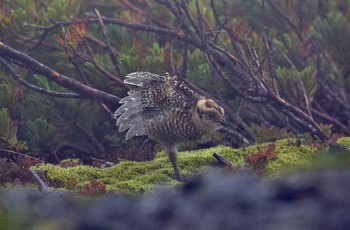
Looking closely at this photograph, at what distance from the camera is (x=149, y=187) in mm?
4809

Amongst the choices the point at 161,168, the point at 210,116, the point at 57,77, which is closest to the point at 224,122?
the point at 210,116

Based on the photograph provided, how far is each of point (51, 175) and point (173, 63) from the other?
1.94m

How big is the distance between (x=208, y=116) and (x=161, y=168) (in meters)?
0.68

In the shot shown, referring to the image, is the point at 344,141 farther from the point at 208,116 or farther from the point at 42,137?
the point at 42,137

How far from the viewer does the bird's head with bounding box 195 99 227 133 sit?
491 centimetres

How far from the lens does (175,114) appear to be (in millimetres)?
4957

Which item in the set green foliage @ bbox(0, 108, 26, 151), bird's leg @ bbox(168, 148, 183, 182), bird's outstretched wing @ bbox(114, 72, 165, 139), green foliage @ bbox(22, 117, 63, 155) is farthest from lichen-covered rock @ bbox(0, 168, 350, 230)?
green foliage @ bbox(22, 117, 63, 155)

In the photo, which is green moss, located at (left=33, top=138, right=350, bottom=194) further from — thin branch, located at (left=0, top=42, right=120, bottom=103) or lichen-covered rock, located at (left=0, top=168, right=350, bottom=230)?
lichen-covered rock, located at (left=0, top=168, right=350, bottom=230)

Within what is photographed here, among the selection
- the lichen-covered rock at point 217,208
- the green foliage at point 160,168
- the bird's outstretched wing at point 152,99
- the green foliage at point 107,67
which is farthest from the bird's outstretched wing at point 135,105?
the lichen-covered rock at point 217,208

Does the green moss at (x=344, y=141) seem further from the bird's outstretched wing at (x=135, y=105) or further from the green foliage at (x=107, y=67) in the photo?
the bird's outstretched wing at (x=135, y=105)

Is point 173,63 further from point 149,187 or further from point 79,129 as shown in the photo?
point 149,187

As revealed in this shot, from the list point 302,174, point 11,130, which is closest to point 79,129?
point 11,130

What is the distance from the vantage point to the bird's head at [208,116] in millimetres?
4910

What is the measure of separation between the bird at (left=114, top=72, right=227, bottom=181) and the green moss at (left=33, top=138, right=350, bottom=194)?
0.22 meters
